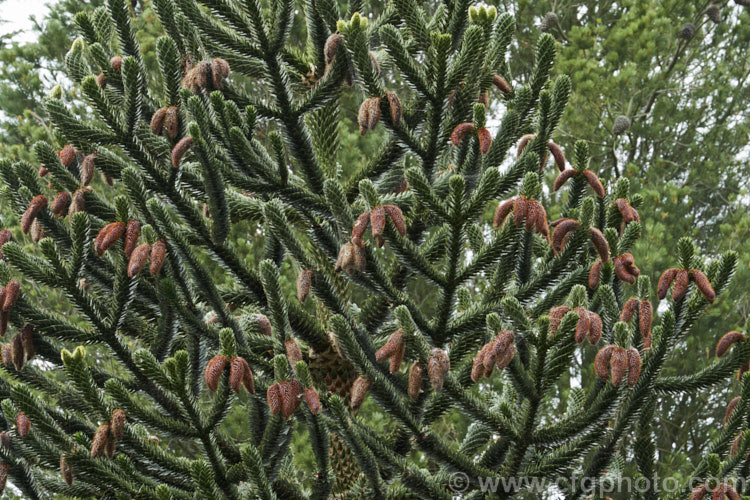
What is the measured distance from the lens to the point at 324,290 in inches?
123

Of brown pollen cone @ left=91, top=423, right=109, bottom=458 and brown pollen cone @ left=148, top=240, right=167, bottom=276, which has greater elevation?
brown pollen cone @ left=148, top=240, right=167, bottom=276

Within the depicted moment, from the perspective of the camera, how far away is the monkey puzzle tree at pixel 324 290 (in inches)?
110

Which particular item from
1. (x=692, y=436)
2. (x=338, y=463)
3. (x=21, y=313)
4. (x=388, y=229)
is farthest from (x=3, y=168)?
(x=692, y=436)

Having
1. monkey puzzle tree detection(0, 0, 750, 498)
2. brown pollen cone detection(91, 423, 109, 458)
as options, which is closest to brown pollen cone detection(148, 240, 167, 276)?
monkey puzzle tree detection(0, 0, 750, 498)

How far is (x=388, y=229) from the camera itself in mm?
2906

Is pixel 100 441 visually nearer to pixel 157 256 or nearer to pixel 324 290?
pixel 157 256

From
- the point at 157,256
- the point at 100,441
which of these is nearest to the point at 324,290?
the point at 157,256

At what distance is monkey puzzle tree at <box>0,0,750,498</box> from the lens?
279 centimetres

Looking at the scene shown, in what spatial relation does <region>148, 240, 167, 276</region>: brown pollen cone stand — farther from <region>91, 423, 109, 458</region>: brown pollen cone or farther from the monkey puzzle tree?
<region>91, 423, 109, 458</region>: brown pollen cone

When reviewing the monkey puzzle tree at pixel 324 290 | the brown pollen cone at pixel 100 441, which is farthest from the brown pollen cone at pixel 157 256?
the brown pollen cone at pixel 100 441

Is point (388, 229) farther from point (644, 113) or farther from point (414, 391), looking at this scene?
point (644, 113)

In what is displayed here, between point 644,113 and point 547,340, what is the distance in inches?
308

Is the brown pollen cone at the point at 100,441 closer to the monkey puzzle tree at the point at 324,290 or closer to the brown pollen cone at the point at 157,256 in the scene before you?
the monkey puzzle tree at the point at 324,290

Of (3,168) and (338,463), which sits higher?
(3,168)
